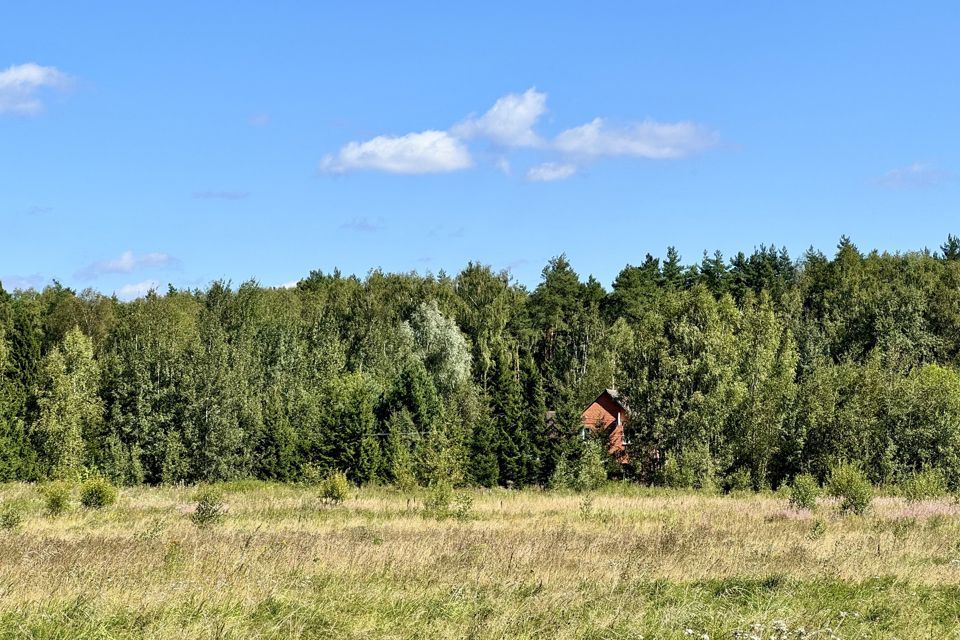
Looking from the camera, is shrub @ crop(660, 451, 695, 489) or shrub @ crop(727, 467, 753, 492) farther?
shrub @ crop(660, 451, 695, 489)

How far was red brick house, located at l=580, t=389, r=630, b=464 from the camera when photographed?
172 ft

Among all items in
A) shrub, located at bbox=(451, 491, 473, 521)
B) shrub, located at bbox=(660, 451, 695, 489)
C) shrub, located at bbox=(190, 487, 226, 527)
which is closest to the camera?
shrub, located at bbox=(190, 487, 226, 527)

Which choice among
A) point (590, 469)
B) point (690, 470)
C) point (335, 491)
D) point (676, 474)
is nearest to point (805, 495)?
point (335, 491)

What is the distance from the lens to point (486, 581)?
13688 millimetres

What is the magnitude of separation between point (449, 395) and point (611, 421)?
11.1 meters

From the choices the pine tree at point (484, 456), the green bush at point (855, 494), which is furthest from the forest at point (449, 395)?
the green bush at point (855, 494)

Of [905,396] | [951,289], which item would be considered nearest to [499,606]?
[905,396]

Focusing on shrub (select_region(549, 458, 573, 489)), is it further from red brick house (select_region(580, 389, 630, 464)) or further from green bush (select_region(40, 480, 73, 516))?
green bush (select_region(40, 480, 73, 516))

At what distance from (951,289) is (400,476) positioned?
56.0 metres

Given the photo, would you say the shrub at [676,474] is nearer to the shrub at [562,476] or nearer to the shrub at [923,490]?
the shrub at [562,476]

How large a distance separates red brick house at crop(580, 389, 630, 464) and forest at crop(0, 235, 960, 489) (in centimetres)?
118

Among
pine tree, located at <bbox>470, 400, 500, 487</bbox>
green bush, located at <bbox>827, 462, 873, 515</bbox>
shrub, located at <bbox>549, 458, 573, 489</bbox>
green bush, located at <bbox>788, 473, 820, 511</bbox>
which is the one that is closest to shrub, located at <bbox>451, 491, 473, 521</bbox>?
green bush, located at <bbox>788, 473, 820, 511</bbox>

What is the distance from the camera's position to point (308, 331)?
2945 inches

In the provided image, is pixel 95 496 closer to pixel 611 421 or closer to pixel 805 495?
pixel 805 495
